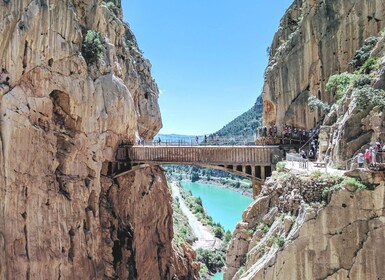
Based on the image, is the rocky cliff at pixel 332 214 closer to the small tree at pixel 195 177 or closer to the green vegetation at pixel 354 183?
the green vegetation at pixel 354 183

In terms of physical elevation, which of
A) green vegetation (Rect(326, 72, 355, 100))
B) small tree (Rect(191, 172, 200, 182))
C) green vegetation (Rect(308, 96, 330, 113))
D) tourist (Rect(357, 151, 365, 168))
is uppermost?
green vegetation (Rect(326, 72, 355, 100))

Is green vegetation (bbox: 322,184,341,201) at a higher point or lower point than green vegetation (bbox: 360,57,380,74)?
lower

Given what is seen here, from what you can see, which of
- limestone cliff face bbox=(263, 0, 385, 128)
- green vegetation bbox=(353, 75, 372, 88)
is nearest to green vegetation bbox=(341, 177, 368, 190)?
green vegetation bbox=(353, 75, 372, 88)

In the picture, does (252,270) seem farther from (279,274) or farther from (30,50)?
(30,50)

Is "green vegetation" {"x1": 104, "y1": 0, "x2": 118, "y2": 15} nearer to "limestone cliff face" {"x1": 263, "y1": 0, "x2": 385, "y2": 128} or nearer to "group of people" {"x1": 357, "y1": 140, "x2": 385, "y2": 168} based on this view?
"limestone cliff face" {"x1": 263, "y1": 0, "x2": 385, "y2": 128}

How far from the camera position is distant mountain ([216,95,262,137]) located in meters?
161

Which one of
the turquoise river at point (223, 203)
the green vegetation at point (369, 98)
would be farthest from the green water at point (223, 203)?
the green vegetation at point (369, 98)

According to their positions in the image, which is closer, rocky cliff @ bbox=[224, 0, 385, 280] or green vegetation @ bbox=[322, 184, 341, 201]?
rocky cliff @ bbox=[224, 0, 385, 280]

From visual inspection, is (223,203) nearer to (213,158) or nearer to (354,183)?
(213,158)

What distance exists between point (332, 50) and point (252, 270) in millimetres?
17876

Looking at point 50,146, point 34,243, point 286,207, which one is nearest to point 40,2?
point 50,146

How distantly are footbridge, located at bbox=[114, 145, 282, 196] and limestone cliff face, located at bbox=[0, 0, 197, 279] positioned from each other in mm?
1486

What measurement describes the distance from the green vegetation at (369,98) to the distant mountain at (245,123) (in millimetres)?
143962

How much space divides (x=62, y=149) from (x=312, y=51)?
62.5 feet
